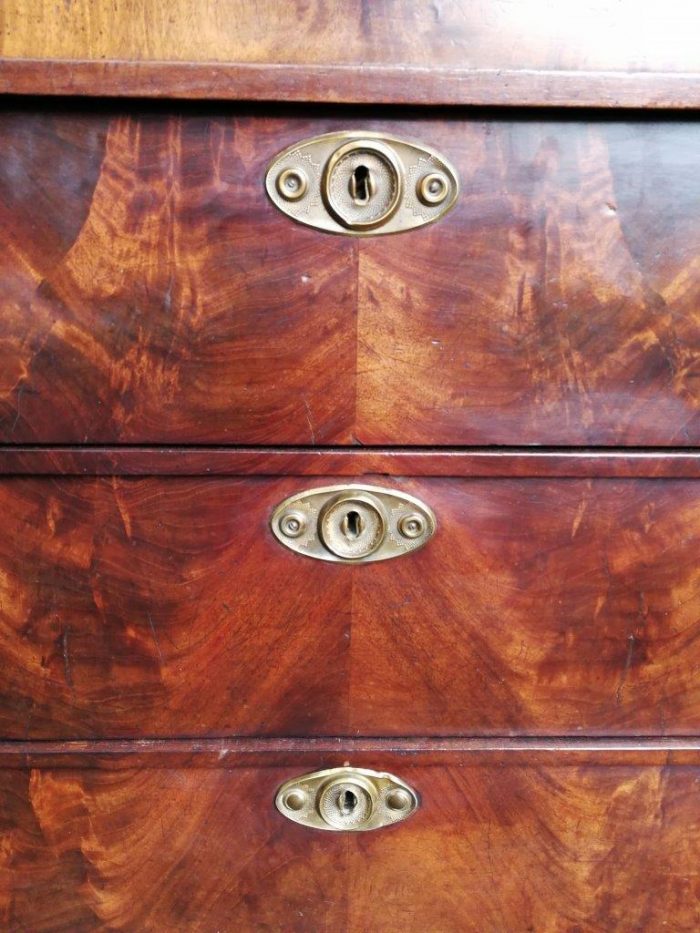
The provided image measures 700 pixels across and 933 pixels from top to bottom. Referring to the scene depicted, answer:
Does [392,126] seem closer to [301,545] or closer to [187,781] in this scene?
[301,545]

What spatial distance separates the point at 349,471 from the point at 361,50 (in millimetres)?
256

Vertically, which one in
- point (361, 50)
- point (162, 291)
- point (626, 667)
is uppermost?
point (361, 50)

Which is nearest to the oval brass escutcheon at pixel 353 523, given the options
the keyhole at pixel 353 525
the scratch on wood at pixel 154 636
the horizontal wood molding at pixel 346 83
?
the keyhole at pixel 353 525

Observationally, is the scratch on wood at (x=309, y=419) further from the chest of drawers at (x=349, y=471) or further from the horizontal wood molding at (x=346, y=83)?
the horizontal wood molding at (x=346, y=83)

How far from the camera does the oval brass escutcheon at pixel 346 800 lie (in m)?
0.59

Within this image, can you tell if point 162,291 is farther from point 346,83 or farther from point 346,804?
point 346,804

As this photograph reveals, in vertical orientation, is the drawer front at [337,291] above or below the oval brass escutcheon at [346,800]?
above

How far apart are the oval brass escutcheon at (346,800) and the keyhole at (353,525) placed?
0.55 ft

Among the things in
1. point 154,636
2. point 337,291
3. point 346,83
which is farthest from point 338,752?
point 346,83

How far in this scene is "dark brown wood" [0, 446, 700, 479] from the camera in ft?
1.77

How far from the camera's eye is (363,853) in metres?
0.60

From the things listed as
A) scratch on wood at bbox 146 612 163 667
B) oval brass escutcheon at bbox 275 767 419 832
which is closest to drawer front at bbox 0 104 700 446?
scratch on wood at bbox 146 612 163 667

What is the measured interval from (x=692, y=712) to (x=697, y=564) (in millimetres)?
108

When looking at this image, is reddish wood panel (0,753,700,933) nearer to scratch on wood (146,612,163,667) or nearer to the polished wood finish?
scratch on wood (146,612,163,667)
